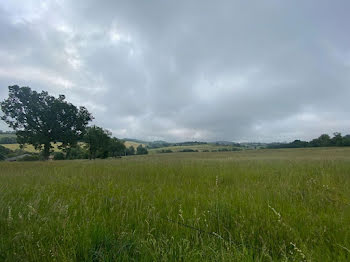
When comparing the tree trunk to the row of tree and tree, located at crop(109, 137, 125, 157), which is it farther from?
tree, located at crop(109, 137, 125, 157)

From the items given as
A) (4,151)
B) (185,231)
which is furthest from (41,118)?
(4,151)

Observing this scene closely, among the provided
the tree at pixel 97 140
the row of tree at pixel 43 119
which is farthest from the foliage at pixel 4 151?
the row of tree at pixel 43 119

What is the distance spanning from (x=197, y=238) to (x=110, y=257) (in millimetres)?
913

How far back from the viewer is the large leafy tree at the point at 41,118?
24013 mm

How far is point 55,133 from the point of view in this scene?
2503 cm

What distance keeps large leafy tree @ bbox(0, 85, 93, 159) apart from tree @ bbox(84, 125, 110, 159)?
22239 mm

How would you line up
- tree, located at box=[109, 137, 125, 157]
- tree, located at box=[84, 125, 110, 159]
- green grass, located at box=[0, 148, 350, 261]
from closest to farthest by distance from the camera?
green grass, located at box=[0, 148, 350, 261], tree, located at box=[84, 125, 110, 159], tree, located at box=[109, 137, 125, 157]

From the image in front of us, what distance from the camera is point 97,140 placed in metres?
49.7

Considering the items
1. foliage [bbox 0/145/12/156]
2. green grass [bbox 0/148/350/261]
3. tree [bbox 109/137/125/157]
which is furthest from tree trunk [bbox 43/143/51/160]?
foliage [bbox 0/145/12/156]

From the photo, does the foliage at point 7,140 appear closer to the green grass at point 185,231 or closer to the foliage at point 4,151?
the foliage at point 4,151

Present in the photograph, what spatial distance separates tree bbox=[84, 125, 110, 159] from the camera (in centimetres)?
4853

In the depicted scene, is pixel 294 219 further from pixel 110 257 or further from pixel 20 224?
pixel 20 224

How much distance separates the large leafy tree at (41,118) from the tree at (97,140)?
22.2 m

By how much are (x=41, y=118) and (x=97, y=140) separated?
25.8 m
